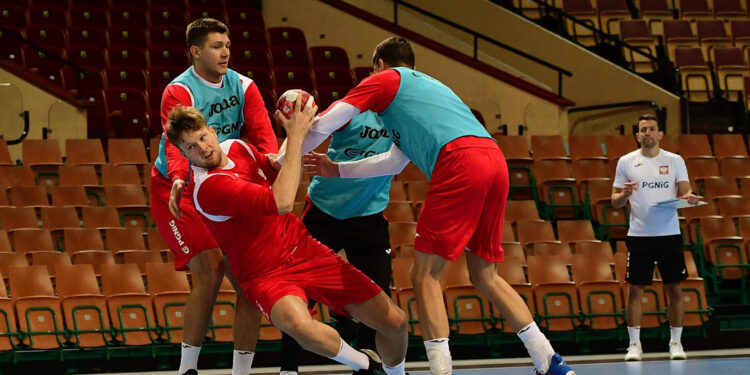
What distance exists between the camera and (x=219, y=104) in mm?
4969

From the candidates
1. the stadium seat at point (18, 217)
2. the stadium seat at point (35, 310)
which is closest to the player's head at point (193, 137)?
the stadium seat at point (35, 310)

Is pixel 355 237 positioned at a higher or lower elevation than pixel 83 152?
lower

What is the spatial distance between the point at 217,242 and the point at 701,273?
615 centimetres

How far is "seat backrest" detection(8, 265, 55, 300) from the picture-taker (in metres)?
7.74

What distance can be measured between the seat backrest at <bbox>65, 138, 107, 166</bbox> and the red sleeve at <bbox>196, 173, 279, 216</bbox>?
21.0ft

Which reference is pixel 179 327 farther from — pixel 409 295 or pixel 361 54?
pixel 361 54

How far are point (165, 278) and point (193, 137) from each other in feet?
12.9

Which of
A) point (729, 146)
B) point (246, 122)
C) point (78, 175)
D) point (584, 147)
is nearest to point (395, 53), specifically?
point (246, 122)

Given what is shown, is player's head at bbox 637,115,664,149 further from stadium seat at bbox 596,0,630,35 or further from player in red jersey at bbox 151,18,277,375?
stadium seat at bbox 596,0,630,35

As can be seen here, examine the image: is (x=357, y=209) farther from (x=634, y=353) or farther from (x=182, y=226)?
(x=634, y=353)

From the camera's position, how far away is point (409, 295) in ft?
26.5

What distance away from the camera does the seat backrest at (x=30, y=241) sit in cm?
875

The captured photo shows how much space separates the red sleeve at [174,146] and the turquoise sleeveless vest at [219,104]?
52 mm

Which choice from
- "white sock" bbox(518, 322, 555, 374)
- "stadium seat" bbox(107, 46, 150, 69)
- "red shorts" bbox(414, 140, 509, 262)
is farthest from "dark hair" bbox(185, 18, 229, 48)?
"stadium seat" bbox(107, 46, 150, 69)
